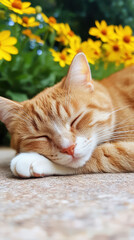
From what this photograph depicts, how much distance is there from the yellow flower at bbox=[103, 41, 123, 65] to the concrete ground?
1474mm

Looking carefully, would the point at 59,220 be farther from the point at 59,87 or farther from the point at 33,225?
the point at 59,87

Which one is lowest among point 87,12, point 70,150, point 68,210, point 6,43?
point 68,210

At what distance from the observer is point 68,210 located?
67cm

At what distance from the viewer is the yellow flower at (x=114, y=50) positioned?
7.27 feet

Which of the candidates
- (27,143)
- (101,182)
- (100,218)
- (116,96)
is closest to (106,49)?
(116,96)

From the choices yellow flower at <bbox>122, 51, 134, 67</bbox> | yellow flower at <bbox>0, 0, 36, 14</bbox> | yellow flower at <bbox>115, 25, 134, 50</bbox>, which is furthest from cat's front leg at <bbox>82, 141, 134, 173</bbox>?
yellow flower at <bbox>122, 51, 134, 67</bbox>

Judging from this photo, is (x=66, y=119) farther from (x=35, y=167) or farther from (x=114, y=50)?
(x=114, y=50)

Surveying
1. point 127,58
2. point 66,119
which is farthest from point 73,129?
point 127,58

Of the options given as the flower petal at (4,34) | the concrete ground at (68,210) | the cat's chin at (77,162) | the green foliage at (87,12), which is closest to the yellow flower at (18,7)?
the flower petal at (4,34)

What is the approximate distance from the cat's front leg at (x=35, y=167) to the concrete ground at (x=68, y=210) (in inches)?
4.9

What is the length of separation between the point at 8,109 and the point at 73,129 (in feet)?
1.30

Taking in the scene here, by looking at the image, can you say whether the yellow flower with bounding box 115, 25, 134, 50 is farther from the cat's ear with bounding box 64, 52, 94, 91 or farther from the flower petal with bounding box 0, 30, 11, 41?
the flower petal with bounding box 0, 30, 11, 41

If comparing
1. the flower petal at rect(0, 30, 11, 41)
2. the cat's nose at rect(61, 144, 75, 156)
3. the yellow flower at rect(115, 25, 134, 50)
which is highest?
the yellow flower at rect(115, 25, 134, 50)

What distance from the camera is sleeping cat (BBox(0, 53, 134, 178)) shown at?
1.22m
